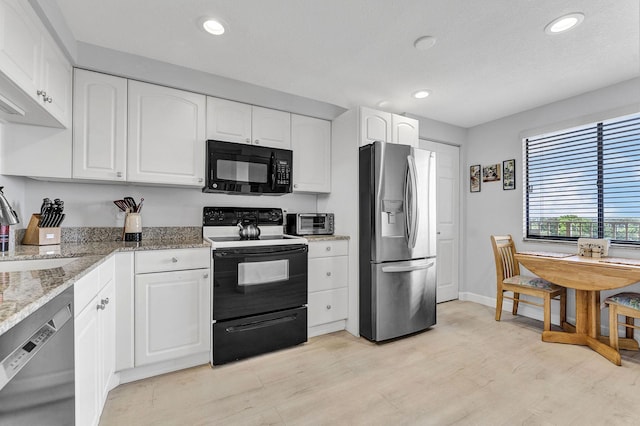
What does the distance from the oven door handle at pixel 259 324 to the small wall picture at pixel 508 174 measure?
3031mm

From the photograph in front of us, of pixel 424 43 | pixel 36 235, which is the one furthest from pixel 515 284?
pixel 36 235

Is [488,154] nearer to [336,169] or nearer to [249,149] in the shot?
[336,169]

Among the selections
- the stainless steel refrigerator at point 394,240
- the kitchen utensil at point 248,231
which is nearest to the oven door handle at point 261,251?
the kitchen utensil at point 248,231

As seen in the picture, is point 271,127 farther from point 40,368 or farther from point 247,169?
point 40,368

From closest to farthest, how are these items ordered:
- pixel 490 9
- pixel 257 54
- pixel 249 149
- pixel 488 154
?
pixel 490 9 → pixel 257 54 → pixel 249 149 → pixel 488 154

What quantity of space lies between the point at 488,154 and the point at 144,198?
405cm

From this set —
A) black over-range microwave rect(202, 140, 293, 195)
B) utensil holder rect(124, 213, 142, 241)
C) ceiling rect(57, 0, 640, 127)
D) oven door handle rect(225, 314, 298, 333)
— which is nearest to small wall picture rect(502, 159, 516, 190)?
ceiling rect(57, 0, 640, 127)

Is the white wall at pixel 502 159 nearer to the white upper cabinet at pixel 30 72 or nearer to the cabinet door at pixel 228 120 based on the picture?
the cabinet door at pixel 228 120

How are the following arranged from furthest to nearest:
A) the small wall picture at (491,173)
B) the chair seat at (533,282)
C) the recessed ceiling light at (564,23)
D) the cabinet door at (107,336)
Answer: the small wall picture at (491,173) → the chair seat at (533,282) → the recessed ceiling light at (564,23) → the cabinet door at (107,336)

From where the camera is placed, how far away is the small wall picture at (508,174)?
3.56 metres

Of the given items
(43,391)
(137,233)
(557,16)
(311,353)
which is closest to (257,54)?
(137,233)

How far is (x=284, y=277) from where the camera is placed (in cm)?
250

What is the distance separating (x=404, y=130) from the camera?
3.12 meters

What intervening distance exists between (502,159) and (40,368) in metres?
4.38
